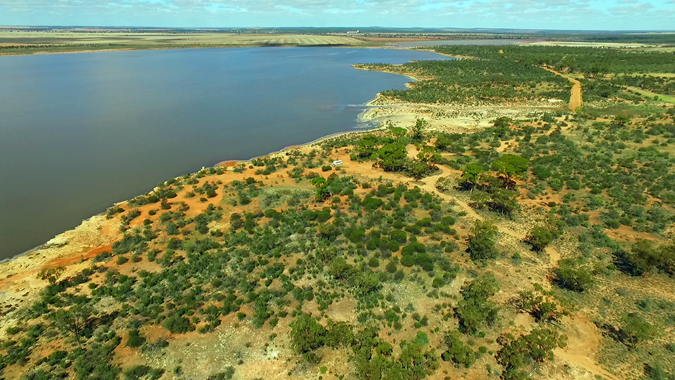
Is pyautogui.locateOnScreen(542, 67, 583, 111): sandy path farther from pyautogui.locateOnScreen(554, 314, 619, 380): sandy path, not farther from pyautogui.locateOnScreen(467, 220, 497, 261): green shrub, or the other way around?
pyautogui.locateOnScreen(554, 314, 619, 380): sandy path

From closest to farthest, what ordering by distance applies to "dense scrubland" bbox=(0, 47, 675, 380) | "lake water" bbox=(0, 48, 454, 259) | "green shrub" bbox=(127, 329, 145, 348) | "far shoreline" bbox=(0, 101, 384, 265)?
"dense scrubland" bbox=(0, 47, 675, 380), "green shrub" bbox=(127, 329, 145, 348), "far shoreline" bbox=(0, 101, 384, 265), "lake water" bbox=(0, 48, 454, 259)

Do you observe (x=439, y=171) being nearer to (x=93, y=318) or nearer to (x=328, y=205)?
(x=328, y=205)

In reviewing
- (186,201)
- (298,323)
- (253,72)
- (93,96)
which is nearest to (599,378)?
(298,323)

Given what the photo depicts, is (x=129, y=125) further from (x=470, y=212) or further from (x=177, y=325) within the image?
(x=470, y=212)

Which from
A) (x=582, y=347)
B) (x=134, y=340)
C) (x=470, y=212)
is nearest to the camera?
(x=582, y=347)

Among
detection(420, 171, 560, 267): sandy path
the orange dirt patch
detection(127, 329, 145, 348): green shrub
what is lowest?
the orange dirt patch

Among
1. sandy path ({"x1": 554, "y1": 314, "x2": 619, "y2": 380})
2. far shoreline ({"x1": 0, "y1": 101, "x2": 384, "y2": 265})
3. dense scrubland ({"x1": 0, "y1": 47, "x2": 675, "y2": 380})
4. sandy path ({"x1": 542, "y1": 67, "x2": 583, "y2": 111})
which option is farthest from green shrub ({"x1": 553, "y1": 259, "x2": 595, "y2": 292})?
sandy path ({"x1": 542, "y1": 67, "x2": 583, "y2": 111})

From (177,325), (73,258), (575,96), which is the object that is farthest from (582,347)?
(575,96)
